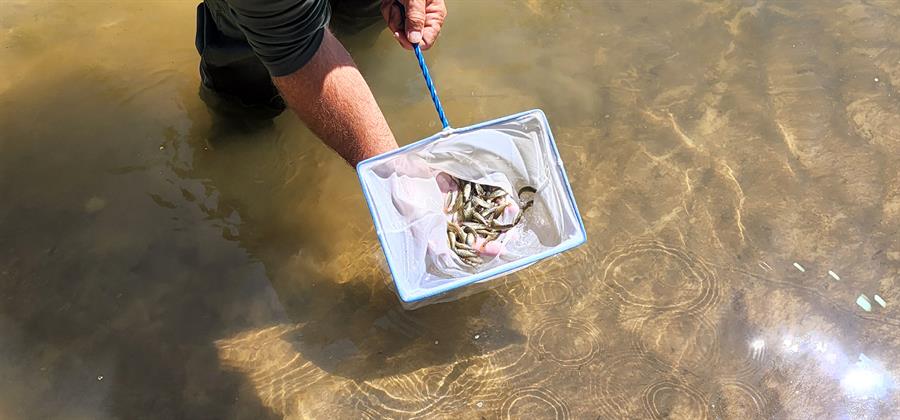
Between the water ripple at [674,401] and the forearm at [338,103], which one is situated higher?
the forearm at [338,103]

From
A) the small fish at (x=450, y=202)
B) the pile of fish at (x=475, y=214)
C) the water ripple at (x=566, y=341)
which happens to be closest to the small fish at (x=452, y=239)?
the pile of fish at (x=475, y=214)

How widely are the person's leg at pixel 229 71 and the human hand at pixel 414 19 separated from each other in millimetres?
573

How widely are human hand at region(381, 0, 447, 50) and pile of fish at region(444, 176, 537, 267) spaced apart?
1.63 feet

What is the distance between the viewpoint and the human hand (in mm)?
2281

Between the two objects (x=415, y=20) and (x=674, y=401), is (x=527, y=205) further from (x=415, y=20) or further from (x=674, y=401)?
(x=674, y=401)

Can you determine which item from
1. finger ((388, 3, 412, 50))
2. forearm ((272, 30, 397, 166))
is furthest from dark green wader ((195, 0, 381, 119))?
finger ((388, 3, 412, 50))

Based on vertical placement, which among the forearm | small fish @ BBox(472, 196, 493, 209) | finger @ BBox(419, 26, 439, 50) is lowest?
small fish @ BBox(472, 196, 493, 209)

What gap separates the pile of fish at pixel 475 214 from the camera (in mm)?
2252

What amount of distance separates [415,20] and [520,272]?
39.8 inches

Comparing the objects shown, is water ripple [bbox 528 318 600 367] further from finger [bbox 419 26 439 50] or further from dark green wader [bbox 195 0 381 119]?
dark green wader [bbox 195 0 381 119]

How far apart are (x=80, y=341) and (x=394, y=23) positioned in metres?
1.58

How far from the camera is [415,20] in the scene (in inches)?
89.4

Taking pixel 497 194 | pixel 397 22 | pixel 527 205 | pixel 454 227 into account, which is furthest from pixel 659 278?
pixel 397 22

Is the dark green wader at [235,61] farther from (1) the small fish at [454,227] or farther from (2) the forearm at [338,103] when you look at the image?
(1) the small fish at [454,227]
